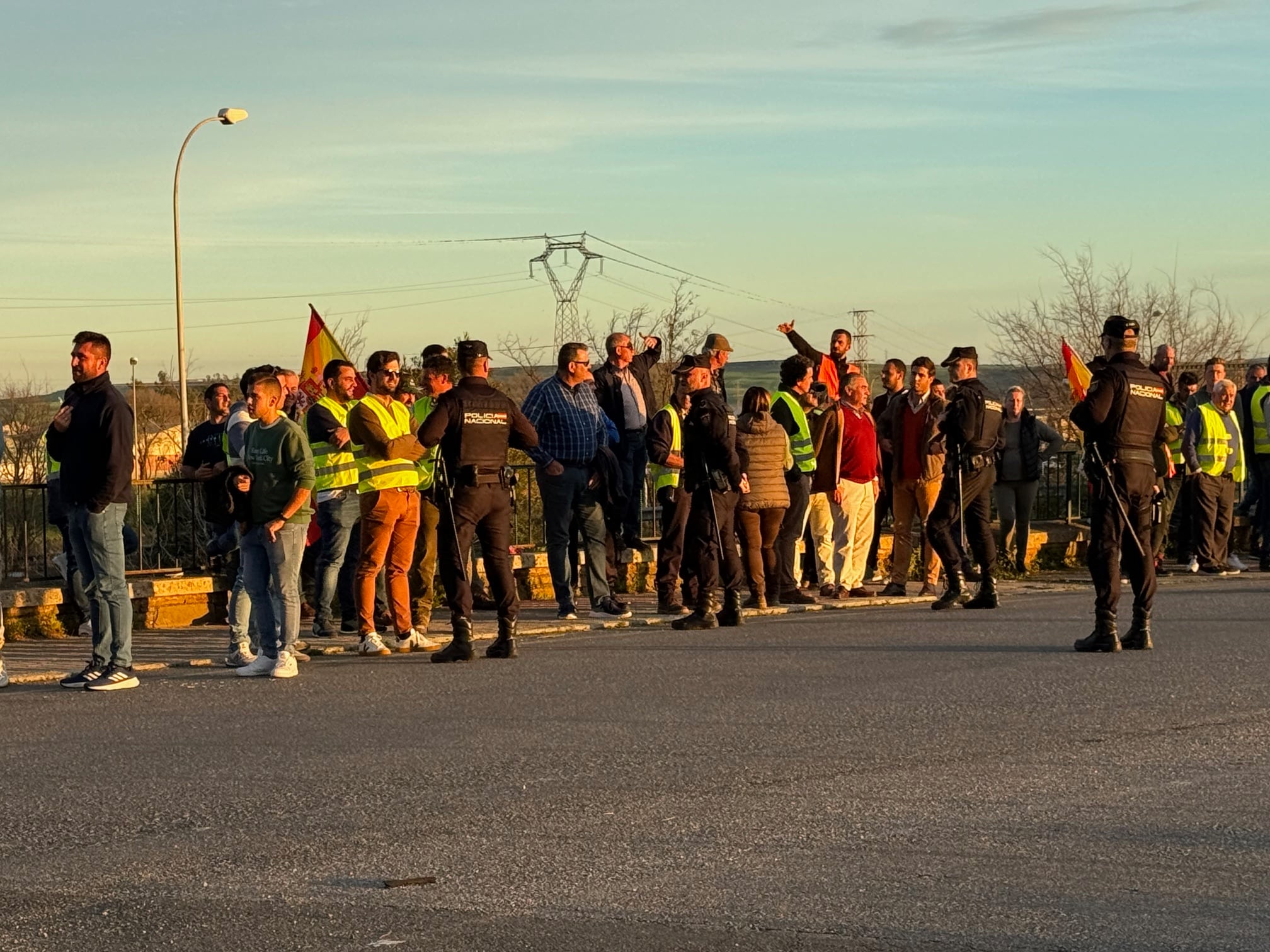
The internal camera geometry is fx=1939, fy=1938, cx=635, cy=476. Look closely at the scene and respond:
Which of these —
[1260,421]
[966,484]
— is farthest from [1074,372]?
[966,484]

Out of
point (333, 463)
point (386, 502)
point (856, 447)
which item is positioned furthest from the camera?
point (856, 447)

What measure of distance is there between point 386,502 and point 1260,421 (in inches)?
430

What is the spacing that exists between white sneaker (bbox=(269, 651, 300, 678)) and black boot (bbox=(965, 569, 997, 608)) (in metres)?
6.08

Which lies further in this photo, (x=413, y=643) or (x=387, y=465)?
(x=413, y=643)

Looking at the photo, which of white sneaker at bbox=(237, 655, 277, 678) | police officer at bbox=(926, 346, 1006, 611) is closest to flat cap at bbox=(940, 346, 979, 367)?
police officer at bbox=(926, 346, 1006, 611)

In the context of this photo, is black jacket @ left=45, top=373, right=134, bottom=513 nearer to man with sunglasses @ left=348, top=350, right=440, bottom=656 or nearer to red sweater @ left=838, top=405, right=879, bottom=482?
man with sunglasses @ left=348, top=350, right=440, bottom=656

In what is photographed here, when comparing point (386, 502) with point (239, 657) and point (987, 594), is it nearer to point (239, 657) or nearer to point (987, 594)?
point (239, 657)

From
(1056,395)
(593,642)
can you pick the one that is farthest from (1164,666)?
(1056,395)

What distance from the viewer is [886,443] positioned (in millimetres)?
17641

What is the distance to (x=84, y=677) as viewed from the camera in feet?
37.7

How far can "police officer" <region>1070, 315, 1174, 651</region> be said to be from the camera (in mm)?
12539

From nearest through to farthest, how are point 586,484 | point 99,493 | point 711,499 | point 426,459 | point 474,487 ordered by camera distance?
point 99,493 < point 474,487 < point 426,459 < point 711,499 < point 586,484

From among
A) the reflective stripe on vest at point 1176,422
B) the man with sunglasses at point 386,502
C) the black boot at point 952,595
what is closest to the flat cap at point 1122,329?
the black boot at point 952,595

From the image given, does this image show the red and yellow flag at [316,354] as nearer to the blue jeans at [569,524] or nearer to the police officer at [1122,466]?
the blue jeans at [569,524]
